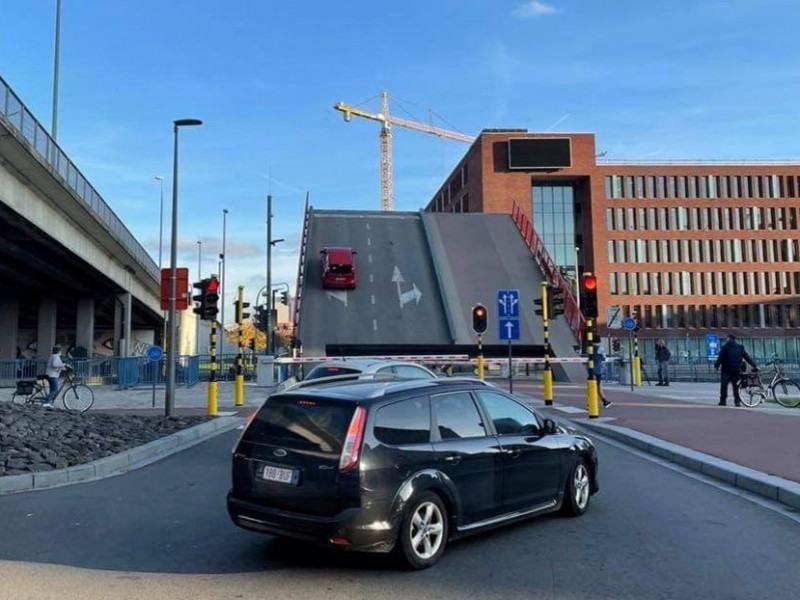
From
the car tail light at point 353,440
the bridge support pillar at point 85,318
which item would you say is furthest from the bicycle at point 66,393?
the bridge support pillar at point 85,318

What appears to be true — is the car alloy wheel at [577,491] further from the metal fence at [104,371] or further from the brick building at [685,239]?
the brick building at [685,239]

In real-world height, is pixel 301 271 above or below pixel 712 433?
above

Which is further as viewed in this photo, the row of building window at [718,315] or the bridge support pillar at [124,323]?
the row of building window at [718,315]

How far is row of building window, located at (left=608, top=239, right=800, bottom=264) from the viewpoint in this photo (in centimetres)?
8919

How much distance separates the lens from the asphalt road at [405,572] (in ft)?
16.4

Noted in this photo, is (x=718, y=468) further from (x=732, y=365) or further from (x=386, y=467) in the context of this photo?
(x=732, y=365)

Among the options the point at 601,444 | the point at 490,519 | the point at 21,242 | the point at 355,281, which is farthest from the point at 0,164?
the point at 490,519


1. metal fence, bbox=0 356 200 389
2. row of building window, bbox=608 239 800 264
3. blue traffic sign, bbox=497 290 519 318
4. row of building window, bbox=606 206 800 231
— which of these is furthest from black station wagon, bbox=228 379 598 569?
row of building window, bbox=608 239 800 264

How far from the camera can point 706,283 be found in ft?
294

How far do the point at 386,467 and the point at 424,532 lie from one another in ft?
2.04

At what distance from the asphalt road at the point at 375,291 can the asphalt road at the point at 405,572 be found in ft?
70.4

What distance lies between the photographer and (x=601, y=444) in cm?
1253

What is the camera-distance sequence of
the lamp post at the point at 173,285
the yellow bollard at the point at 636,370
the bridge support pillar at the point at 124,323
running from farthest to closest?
the bridge support pillar at the point at 124,323 → the yellow bollard at the point at 636,370 → the lamp post at the point at 173,285

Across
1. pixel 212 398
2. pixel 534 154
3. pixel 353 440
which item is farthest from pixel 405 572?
pixel 534 154
